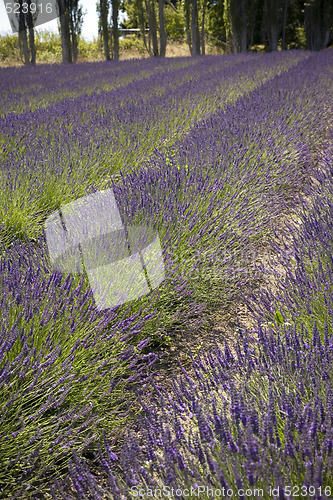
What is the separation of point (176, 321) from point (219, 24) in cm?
3455

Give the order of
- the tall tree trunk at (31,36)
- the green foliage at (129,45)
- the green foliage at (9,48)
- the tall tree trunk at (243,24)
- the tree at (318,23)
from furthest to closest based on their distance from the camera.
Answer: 1. the green foliage at (129,45)
2. the green foliage at (9,48)
3. the tree at (318,23)
4. the tall tree trunk at (243,24)
5. the tall tree trunk at (31,36)

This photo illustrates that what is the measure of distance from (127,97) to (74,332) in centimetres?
608

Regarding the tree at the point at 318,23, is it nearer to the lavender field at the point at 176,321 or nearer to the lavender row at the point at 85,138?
the lavender row at the point at 85,138

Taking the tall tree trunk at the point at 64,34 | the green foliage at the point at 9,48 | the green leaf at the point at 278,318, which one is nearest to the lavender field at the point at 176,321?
the green leaf at the point at 278,318

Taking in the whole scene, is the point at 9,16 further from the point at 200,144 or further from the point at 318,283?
the point at 318,283

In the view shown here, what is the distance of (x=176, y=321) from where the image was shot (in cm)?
251

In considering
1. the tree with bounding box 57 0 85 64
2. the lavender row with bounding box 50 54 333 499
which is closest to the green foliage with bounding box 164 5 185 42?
the tree with bounding box 57 0 85 64

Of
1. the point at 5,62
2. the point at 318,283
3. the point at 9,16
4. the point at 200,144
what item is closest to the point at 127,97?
the point at 200,144

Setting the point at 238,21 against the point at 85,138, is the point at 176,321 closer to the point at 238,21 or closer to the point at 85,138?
the point at 85,138

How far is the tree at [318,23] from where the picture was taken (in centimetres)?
2541

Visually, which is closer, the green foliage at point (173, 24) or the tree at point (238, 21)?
the tree at point (238, 21)

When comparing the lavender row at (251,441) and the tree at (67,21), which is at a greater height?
the tree at (67,21)

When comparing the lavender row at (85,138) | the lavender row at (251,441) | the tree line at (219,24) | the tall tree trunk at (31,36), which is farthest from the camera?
the tree line at (219,24)

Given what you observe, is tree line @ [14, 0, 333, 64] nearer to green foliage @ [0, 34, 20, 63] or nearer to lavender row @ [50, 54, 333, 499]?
green foliage @ [0, 34, 20, 63]
